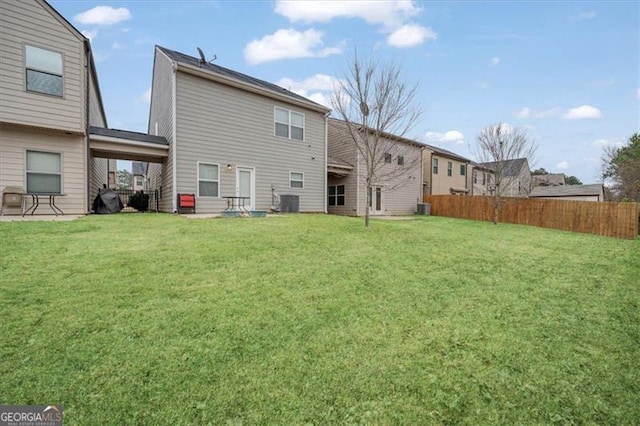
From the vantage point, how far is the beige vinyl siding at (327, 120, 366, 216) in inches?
704

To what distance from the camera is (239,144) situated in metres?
12.5

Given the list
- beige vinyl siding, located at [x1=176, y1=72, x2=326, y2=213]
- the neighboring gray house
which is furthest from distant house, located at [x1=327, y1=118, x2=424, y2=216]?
the neighboring gray house

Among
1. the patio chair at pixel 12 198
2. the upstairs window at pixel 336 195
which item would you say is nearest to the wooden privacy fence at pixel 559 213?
the upstairs window at pixel 336 195

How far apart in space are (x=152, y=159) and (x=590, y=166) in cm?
4323

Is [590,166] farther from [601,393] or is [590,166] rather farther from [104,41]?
[104,41]

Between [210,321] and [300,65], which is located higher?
[300,65]

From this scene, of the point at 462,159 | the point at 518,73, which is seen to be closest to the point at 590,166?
the point at 462,159

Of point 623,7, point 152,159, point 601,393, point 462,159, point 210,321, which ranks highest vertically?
point 623,7

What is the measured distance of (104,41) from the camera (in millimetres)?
12938

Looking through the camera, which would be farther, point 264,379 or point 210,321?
point 210,321

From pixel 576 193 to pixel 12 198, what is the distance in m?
44.8

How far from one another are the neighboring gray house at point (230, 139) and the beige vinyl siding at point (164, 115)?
0.12ft

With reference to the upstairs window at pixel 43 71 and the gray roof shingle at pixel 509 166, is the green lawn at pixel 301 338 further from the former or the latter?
the gray roof shingle at pixel 509 166

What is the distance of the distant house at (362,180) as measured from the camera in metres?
17.8
